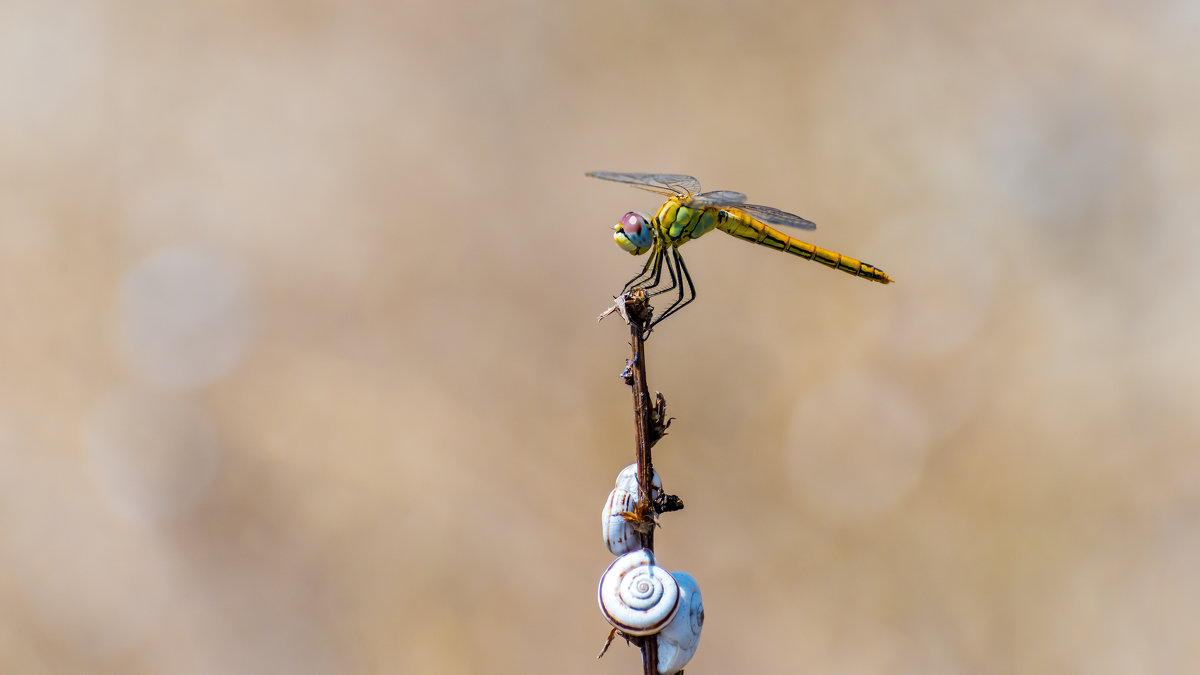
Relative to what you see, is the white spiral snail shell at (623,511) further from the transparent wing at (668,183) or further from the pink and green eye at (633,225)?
the transparent wing at (668,183)

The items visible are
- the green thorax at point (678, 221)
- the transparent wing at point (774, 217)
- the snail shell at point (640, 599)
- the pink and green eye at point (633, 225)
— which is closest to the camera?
the snail shell at point (640, 599)

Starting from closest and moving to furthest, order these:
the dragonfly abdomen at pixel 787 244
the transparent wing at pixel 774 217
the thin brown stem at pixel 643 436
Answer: the thin brown stem at pixel 643 436
the transparent wing at pixel 774 217
the dragonfly abdomen at pixel 787 244

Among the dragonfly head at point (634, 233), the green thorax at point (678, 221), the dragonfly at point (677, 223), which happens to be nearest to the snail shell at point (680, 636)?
the dragonfly at point (677, 223)

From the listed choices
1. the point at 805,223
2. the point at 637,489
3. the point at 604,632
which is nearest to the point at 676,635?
the point at 637,489

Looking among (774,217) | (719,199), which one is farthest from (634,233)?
(774,217)

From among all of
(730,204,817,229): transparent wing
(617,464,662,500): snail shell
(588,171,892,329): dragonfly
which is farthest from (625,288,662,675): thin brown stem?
(730,204,817,229): transparent wing

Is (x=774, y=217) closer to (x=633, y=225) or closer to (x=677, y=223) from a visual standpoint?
(x=677, y=223)
